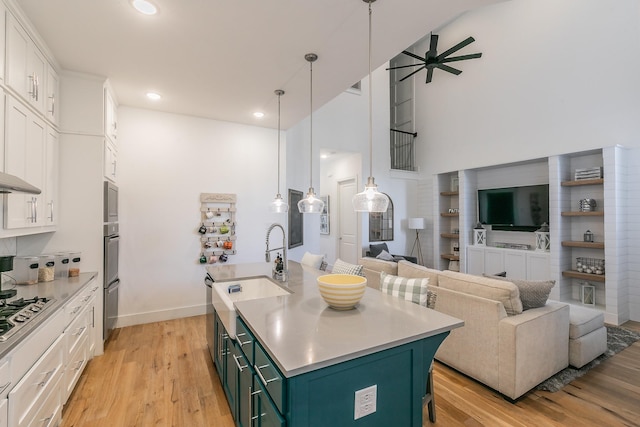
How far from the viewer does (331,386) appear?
1.15m

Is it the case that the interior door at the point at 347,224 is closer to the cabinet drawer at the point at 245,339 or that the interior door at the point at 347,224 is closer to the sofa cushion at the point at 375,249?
the sofa cushion at the point at 375,249

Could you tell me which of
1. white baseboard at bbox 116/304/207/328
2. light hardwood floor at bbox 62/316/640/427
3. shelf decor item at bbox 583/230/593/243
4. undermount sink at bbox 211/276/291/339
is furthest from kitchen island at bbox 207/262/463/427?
shelf decor item at bbox 583/230/593/243

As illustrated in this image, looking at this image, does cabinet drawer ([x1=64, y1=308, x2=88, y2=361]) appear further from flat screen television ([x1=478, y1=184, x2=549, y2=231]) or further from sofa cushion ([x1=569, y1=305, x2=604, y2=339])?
flat screen television ([x1=478, y1=184, x2=549, y2=231])

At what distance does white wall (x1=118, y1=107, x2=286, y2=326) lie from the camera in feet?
12.1

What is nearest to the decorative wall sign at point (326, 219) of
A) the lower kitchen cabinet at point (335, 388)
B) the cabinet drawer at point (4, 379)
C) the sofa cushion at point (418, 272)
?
the sofa cushion at point (418, 272)

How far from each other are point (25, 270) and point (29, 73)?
4.86 feet

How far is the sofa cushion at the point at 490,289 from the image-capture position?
2.27m

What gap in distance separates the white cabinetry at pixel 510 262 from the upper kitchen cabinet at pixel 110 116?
5.44 meters

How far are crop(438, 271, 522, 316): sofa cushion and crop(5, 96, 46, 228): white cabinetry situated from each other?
331 cm

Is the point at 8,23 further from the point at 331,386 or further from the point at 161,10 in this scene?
the point at 331,386

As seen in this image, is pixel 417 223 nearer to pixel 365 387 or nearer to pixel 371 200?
pixel 371 200

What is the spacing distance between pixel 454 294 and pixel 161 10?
308cm

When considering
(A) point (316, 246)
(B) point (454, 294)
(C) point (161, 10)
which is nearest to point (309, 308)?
(B) point (454, 294)

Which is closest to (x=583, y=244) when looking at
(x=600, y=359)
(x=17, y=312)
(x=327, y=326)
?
(x=600, y=359)
